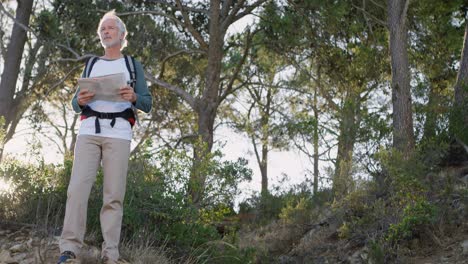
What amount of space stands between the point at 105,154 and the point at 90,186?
0.78 feet

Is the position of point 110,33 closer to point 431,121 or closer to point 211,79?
point 431,121

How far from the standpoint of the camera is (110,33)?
498 centimetres

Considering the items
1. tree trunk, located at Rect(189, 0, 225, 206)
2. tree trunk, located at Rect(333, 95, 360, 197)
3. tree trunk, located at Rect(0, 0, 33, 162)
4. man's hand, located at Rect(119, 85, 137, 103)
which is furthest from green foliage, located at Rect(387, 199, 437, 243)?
tree trunk, located at Rect(0, 0, 33, 162)

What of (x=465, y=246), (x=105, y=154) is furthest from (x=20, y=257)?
(x=465, y=246)

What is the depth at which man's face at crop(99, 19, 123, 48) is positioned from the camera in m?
4.98

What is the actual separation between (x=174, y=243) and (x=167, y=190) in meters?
0.59

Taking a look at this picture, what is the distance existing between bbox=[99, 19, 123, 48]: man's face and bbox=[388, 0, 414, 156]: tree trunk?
5916 millimetres

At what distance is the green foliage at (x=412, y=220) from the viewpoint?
7.72 metres

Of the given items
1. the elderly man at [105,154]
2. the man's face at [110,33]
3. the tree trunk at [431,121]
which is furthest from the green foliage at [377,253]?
the man's face at [110,33]

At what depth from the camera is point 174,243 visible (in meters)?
6.64

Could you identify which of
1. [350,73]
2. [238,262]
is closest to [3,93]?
[350,73]

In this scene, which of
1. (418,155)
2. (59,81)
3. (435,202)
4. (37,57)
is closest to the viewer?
(435,202)

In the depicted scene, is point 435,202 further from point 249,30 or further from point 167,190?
point 249,30

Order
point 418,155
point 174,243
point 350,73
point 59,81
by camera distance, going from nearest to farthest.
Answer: point 174,243, point 418,155, point 350,73, point 59,81
